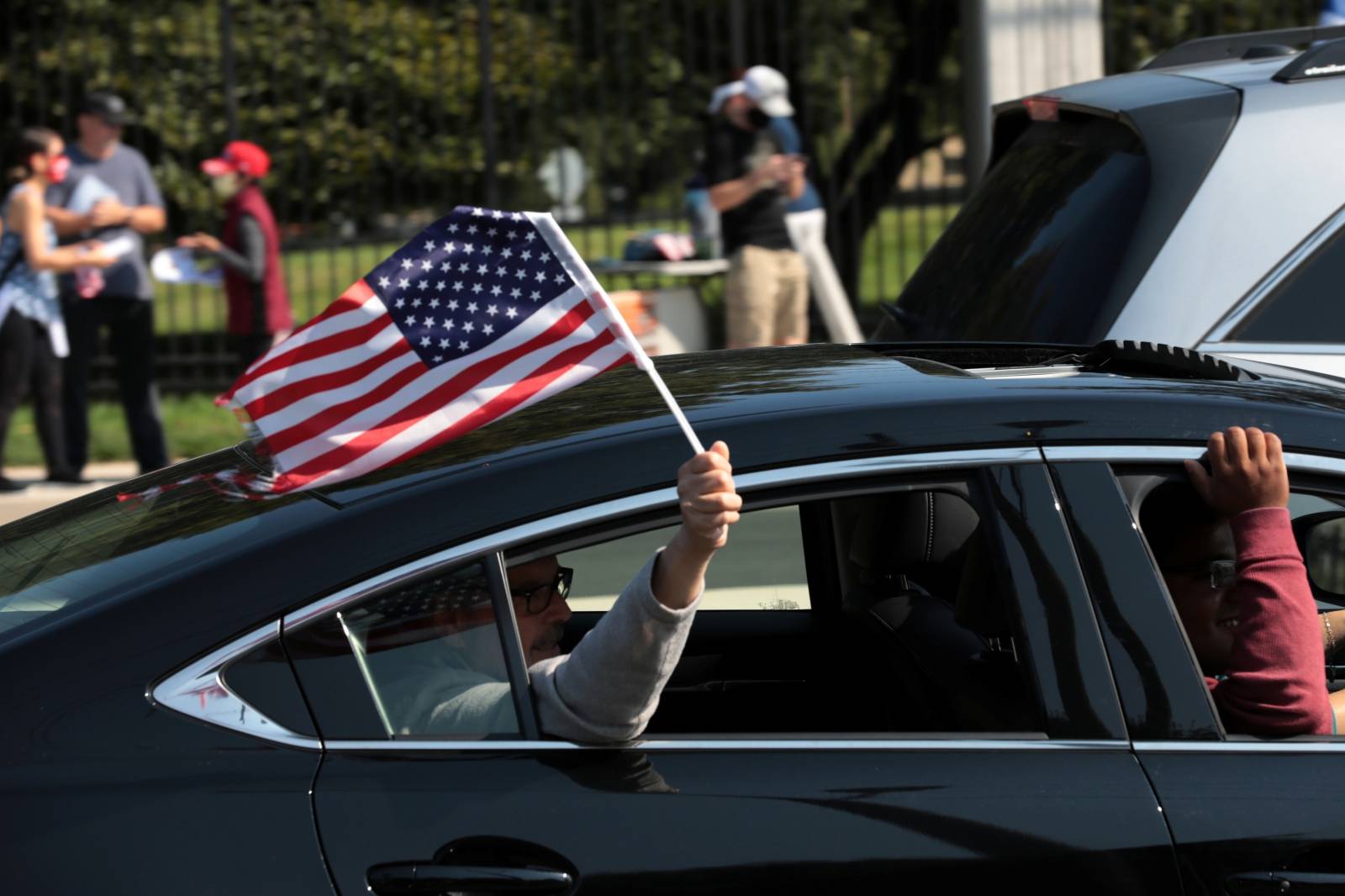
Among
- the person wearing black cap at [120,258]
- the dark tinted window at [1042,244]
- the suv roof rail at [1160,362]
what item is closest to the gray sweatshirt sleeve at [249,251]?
the person wearing black cap at [120,258]

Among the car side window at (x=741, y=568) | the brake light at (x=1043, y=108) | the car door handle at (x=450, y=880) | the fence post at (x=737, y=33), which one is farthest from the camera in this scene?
the fence post at (x=737, y=33)

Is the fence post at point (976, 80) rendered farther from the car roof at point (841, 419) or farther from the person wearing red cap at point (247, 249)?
the car roof at point (841, 419)

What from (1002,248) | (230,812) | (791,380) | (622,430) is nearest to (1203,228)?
(1002,248)

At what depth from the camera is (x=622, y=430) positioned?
2.51m

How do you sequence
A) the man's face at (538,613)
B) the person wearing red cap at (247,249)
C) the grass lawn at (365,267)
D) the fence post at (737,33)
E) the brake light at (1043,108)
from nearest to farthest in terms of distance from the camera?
the man's face at (538,613) < the brake light at (1043,108) < the person wearing red cap at (247,249) < the fence post at (737,33) < the grass lawn at (365,267)

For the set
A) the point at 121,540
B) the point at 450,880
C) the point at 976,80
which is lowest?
the point at 450,880

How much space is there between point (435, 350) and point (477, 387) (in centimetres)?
8

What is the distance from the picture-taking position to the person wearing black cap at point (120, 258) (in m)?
8.88

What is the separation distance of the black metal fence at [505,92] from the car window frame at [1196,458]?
8.44m

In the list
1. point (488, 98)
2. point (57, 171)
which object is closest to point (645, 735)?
point (57, 171)

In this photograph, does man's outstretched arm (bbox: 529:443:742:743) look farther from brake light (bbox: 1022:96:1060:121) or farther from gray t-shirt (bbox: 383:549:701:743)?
brake light (bbox: 1022:96:1060:121)

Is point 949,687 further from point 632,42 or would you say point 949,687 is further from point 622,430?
point 632,42

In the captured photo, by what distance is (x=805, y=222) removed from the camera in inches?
370

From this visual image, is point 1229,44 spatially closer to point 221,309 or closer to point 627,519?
point 627,519
